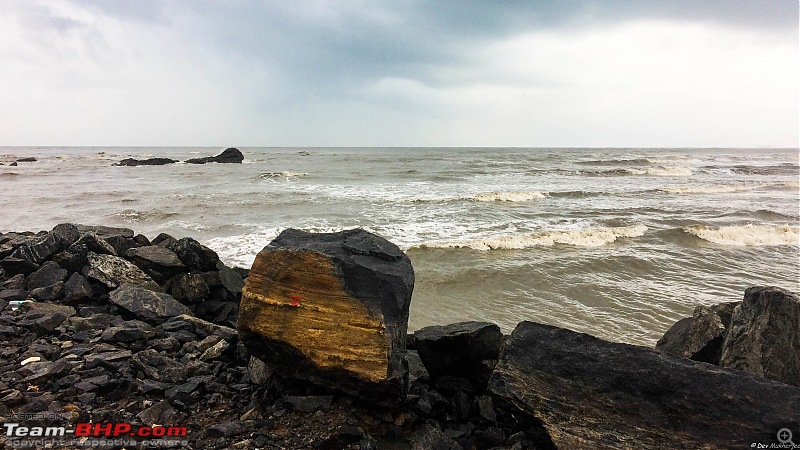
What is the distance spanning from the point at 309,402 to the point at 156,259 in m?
4.30

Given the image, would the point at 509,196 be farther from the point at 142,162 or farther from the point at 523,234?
the point at 142,162

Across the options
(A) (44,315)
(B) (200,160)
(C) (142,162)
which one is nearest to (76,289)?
(A) (44,315)

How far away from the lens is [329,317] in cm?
356

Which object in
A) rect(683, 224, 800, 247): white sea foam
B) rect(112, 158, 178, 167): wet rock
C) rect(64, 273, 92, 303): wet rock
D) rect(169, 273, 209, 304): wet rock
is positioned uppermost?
rect(112, 158, 178, 167): wet rock

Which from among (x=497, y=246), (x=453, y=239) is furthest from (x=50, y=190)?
(x=497, y=246)

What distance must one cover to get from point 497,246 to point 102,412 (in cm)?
1109

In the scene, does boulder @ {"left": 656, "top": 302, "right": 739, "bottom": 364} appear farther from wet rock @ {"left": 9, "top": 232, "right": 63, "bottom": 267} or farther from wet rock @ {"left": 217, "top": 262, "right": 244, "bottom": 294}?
wet rock @ {"left": 9, "top": 232, "right": 63, "bottom": 267}

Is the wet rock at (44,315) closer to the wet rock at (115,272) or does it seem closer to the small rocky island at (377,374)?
the small rocky island at (377,374)

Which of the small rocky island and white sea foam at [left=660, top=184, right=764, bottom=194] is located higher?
white sea foam at [left=660, top=184, right=764, bottom=194]

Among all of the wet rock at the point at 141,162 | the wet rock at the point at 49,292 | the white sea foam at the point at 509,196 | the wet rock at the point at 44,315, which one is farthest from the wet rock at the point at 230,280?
the wet rock at the point at 141,162

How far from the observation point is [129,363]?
392cm

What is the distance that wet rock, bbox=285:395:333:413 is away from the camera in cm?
345

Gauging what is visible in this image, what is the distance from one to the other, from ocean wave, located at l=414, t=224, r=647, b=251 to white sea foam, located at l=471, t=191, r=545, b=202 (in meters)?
8.64


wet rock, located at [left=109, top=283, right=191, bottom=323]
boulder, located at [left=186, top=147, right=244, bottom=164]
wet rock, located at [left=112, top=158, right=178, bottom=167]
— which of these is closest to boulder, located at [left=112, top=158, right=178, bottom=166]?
wet rock, located at [left=112, top=158, right=178, bottom=167]
